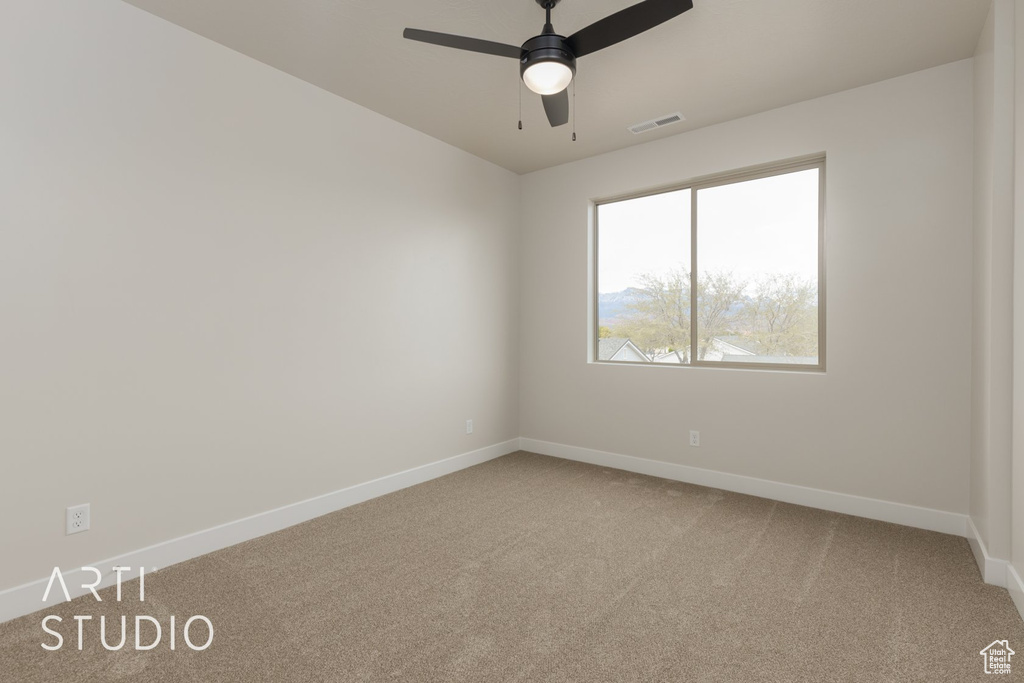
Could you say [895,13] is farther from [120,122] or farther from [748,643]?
[120,122]

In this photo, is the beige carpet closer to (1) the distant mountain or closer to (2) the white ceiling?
(1) the distant mountain

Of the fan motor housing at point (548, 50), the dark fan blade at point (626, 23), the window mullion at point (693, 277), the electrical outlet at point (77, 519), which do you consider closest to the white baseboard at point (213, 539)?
the electrical outlet at point (77, 519)

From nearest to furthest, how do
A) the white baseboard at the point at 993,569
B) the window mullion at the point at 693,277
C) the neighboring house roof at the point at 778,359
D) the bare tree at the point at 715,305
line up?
the white baseboard at the point at 993,569, the neighboring house roof at the point at 778,359, the bare tree at the point at 715,305, the window mullion at the point at 693,277

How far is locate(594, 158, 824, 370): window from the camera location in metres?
3.31

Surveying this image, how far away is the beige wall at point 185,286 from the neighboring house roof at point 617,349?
1.57 metres

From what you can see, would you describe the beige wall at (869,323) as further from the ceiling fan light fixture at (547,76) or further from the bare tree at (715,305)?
the ceiling fan light fixture at (547,76)

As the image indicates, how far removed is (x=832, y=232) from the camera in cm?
310

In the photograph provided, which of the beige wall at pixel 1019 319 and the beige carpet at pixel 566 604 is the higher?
the beige wall at pixel 1019 319

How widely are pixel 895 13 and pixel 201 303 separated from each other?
3726mm

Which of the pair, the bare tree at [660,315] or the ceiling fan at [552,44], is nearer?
the ceiling fan at [552,44]

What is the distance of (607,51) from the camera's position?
2.64m

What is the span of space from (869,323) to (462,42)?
9.29 feet

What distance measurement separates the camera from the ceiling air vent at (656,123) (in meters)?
3.44

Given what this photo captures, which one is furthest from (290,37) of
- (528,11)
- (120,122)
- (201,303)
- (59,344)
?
(59,344)
